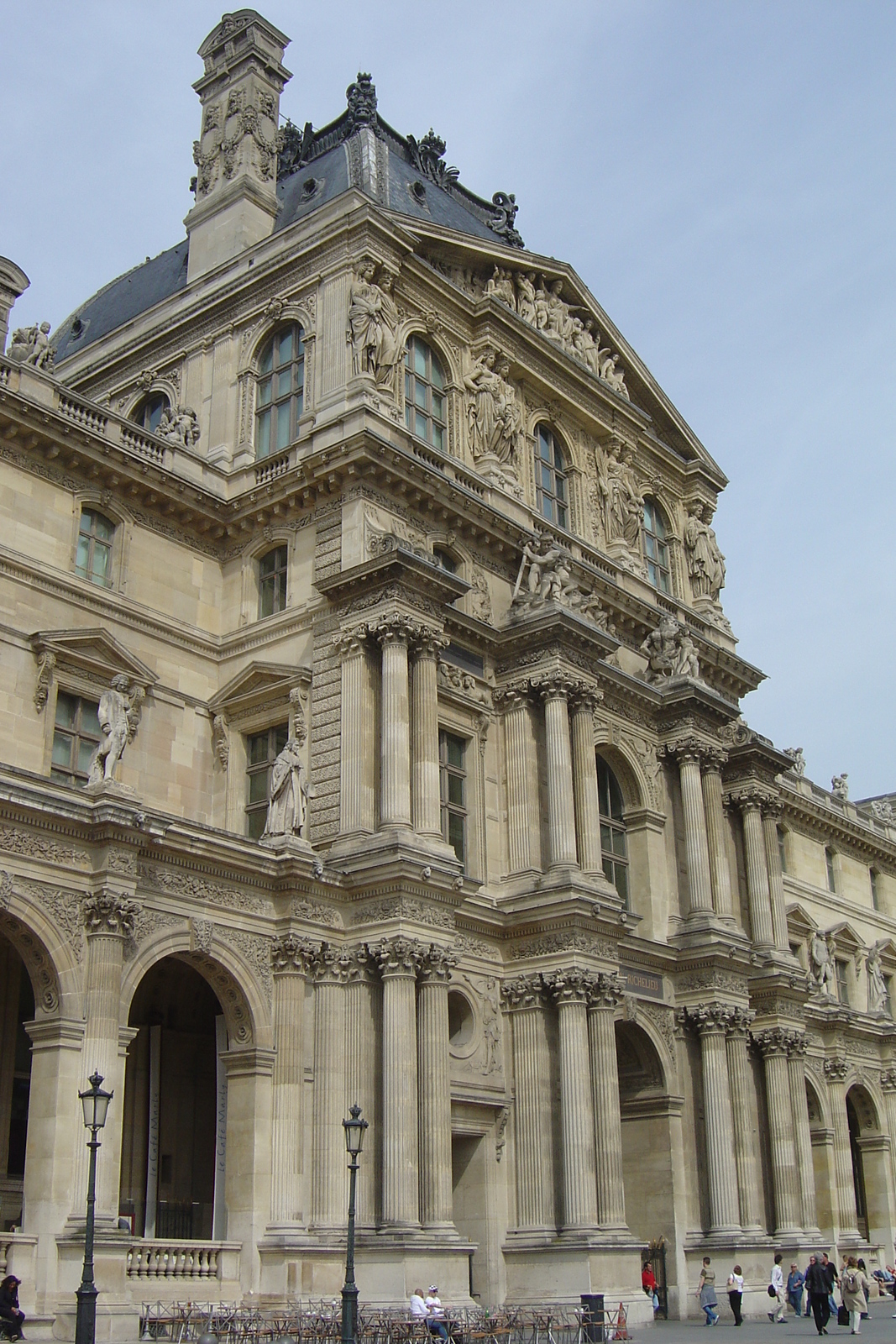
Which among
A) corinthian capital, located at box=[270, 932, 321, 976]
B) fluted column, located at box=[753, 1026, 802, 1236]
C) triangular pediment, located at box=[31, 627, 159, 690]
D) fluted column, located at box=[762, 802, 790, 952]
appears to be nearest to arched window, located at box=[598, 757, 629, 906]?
fluted column, located at box=[762, 802, 790, 952]

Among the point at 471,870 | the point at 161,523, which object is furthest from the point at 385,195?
the point at 471,870

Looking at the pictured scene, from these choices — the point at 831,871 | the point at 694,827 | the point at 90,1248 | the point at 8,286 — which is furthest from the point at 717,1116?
the point at 8,286

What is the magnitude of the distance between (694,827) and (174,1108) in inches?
618

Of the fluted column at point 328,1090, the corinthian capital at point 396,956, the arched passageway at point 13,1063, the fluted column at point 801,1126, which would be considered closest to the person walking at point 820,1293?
the fluted column at point 328,1090

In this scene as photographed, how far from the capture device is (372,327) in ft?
112

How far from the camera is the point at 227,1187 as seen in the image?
26172 mm

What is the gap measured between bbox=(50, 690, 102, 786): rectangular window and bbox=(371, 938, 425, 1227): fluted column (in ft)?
23.4

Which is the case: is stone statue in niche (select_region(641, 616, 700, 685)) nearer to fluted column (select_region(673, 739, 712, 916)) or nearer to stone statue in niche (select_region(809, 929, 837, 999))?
fluted column (select_region(673, 739, 712, 916))

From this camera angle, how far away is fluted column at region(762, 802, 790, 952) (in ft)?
135

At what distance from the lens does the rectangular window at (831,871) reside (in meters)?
55.2

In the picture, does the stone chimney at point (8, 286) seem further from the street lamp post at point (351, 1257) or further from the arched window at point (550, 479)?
the street lamp post at point (351, 1257)

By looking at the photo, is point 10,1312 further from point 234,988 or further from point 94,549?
point 94,549

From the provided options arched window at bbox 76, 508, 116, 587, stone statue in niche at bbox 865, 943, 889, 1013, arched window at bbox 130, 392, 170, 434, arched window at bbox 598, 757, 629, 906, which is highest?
arched window at bbox 130, 392, 170, 434

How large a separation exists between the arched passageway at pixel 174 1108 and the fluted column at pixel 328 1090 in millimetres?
1723
